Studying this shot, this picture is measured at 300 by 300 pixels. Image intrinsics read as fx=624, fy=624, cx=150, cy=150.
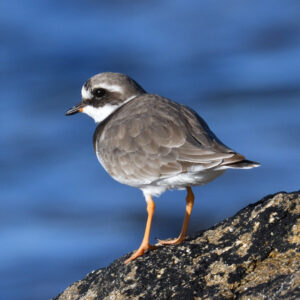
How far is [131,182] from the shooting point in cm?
623

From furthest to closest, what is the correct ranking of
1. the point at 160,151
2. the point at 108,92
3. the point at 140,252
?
the point at 108,92 < the point at 160,151 < the point at 140,252

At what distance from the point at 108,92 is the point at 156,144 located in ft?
4.60

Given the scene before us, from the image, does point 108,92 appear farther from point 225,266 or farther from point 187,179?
point 225,266

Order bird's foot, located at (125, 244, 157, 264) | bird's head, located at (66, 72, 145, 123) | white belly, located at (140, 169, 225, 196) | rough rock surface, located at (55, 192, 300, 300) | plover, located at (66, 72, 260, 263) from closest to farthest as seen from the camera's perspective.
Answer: rough rock surface, located at (55, 192, 300, 300)
bird's foot, located at (125, 244, 157, 264)
plover, located at (66, 72, 260, 263)
white belly, located at (140, 169, 225, 196)
bird's head, located at (66, 72, 145, 123)

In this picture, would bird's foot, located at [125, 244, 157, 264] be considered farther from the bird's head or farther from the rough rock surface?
the bird's head

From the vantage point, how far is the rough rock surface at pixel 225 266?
4.09m

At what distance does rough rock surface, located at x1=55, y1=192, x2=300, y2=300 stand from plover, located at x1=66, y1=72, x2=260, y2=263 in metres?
0.50

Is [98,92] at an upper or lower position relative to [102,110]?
upper

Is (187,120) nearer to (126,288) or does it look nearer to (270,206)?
(270,206)

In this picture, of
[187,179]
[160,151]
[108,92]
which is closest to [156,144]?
[160,151]

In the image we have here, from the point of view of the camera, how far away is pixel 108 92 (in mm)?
7234

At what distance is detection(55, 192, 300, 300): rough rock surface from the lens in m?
4.09

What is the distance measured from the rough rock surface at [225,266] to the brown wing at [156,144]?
80 cm

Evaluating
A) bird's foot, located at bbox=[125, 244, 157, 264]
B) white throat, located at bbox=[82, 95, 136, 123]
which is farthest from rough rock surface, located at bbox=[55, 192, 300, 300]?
white throat, located at bbox=[82, 95, 136, 123]
